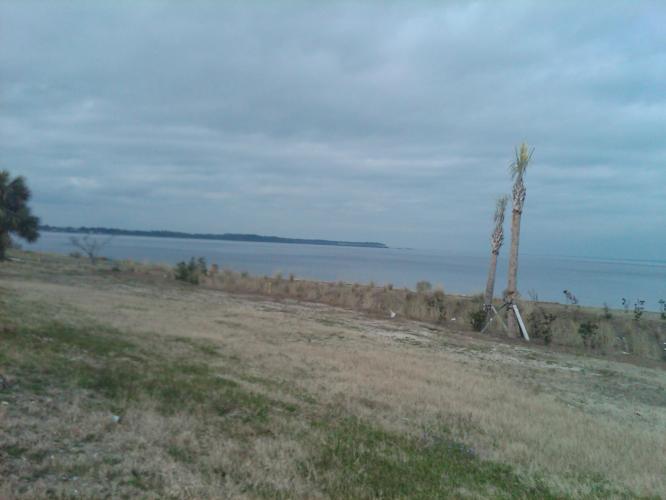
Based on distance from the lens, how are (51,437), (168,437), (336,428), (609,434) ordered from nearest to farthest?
(51,437), (168,437), (336,428), (609,434)

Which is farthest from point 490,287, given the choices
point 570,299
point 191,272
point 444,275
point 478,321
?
point 444,275

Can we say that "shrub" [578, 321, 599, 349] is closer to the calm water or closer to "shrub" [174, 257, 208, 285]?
the calm water

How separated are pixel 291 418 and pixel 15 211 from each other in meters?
25.7

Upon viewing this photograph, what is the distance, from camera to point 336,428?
21.7ft

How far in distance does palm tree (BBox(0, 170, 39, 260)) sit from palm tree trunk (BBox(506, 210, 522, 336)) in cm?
2415

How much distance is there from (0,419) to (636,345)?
68.2 feet

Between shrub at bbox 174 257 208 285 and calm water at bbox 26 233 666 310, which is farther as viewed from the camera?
calm water at bbox 26 233 666 310

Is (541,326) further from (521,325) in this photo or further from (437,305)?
(437,305)

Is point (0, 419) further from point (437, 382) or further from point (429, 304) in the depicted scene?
point (429, 304)

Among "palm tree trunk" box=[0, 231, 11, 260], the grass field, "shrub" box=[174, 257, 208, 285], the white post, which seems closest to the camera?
the grass field

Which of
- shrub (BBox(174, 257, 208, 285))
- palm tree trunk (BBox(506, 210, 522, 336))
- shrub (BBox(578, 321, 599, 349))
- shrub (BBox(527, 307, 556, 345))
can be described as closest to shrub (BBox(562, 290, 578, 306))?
shrub (BBox(527, 307, 556, 345))

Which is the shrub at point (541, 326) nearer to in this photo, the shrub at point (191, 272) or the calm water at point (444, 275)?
the calm water at point (444, 275)

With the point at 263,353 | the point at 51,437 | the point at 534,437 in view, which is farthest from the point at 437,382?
the point at 51,437

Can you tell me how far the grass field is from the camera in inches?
189
